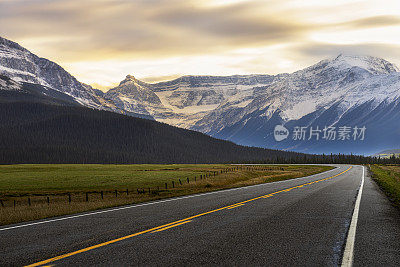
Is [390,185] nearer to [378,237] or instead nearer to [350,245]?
[378,237]

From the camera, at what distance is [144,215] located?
15750 mm

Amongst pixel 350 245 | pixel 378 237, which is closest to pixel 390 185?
pixel 378 237

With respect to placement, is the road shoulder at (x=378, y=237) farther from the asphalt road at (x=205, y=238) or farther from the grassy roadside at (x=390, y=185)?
the grassy roadside at (x=390, y=185)

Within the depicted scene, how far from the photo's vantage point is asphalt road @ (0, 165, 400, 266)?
8.91 meters

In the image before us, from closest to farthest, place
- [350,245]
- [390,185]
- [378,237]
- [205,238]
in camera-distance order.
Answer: [350,245], [205,238], [378,237], [390,185]

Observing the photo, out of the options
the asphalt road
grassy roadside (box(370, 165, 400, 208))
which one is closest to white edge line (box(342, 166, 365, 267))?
the asphalt road

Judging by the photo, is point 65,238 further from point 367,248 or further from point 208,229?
point 367,248

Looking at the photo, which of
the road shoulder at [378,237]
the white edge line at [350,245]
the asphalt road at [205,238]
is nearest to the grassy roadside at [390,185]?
the road shoulder at [378,237]

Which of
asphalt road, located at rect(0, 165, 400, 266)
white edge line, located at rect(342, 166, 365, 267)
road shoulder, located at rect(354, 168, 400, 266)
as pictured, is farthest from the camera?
road shoulder, located at rect(354, 168, 400, 266)

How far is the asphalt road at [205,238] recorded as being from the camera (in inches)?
351

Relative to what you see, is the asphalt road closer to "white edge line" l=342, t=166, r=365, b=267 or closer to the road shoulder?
the road shoulder

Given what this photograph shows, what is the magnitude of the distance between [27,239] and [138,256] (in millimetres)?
4014

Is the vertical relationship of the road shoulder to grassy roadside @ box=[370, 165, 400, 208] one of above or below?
above

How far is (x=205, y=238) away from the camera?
1109 centimetres
